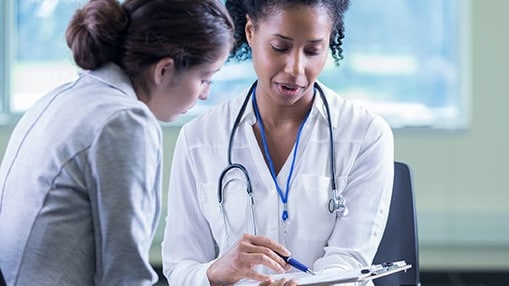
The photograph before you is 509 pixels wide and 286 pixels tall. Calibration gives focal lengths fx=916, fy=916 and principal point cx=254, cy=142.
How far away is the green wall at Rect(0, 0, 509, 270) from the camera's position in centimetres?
424

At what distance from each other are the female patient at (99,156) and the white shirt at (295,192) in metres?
0.49

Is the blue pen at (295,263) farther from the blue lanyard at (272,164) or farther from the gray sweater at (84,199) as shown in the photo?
the gray sweater at (84,199)

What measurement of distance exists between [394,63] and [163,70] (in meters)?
3.00

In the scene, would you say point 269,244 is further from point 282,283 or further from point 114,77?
point 114,77

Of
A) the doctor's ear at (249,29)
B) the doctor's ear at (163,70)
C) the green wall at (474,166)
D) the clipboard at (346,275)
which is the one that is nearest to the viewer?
the doctor's ear at (163,70)

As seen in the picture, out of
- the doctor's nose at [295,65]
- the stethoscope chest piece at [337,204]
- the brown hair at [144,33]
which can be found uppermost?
the brown hair at [144,33]

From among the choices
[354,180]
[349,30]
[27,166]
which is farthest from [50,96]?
[349,30]

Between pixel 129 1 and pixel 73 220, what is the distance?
376 mm

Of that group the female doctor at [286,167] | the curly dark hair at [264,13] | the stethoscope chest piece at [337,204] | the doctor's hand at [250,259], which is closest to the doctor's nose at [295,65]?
the female doctor at [286,167]

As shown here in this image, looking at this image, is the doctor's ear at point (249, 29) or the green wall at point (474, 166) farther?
the green wall at point (474, 166)

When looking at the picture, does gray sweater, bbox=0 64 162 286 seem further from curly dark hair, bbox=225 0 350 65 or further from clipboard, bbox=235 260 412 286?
curly dark hair, bbox=225 0 350 65

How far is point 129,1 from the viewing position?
1511mm

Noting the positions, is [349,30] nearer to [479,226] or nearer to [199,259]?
[479,226]

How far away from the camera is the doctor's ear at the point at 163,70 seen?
4.89ft
